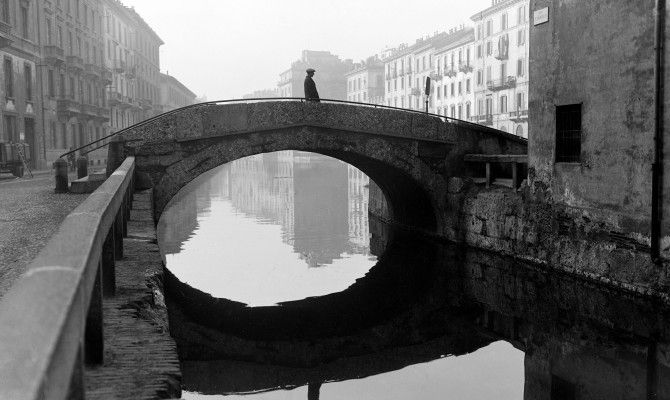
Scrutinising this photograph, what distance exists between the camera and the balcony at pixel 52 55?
30.4 metres

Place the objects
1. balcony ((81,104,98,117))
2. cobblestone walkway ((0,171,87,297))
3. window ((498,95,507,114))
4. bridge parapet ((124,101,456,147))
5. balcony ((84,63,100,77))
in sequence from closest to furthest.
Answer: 1. cobblestone walkway ((0,171,87,297))
2. bridge parapet ((124,101,456,147))
3. balcony ((81,104,98,117))
4. balcony ((84,63,100,77))
5. window ((498,95,507,114))

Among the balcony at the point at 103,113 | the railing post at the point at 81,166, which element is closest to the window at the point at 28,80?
the balcony at the point at 103,113

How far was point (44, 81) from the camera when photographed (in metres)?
29.8

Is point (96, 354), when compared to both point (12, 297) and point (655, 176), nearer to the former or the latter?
point (12, 297)

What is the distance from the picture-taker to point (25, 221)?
9328 mm

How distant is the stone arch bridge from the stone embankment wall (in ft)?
2.64

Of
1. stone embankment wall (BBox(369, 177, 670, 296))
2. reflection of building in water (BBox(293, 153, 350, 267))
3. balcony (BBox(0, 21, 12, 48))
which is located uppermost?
balcony (BBox(0, 21, 12, 48))

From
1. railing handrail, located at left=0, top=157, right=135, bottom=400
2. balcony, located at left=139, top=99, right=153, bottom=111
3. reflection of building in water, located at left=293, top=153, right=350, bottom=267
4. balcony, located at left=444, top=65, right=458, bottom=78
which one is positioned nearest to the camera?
railing handrail, located at left=0, top=157, right=135, bottom=400

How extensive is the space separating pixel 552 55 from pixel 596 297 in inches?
170

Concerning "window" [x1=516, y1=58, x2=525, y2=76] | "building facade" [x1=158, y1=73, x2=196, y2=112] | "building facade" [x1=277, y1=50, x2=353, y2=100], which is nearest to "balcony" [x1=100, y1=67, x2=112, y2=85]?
"building facade" [x1=158, y1=73, x2=196, y2=112]

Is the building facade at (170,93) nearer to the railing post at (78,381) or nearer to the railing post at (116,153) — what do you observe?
the railing post at (116,153)

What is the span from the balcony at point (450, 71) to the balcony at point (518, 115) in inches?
458

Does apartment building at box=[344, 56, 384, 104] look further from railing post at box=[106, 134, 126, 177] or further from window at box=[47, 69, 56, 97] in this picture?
railing post at box=[106, 134, 126, 177]

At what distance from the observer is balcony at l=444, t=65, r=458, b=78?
57744mm
